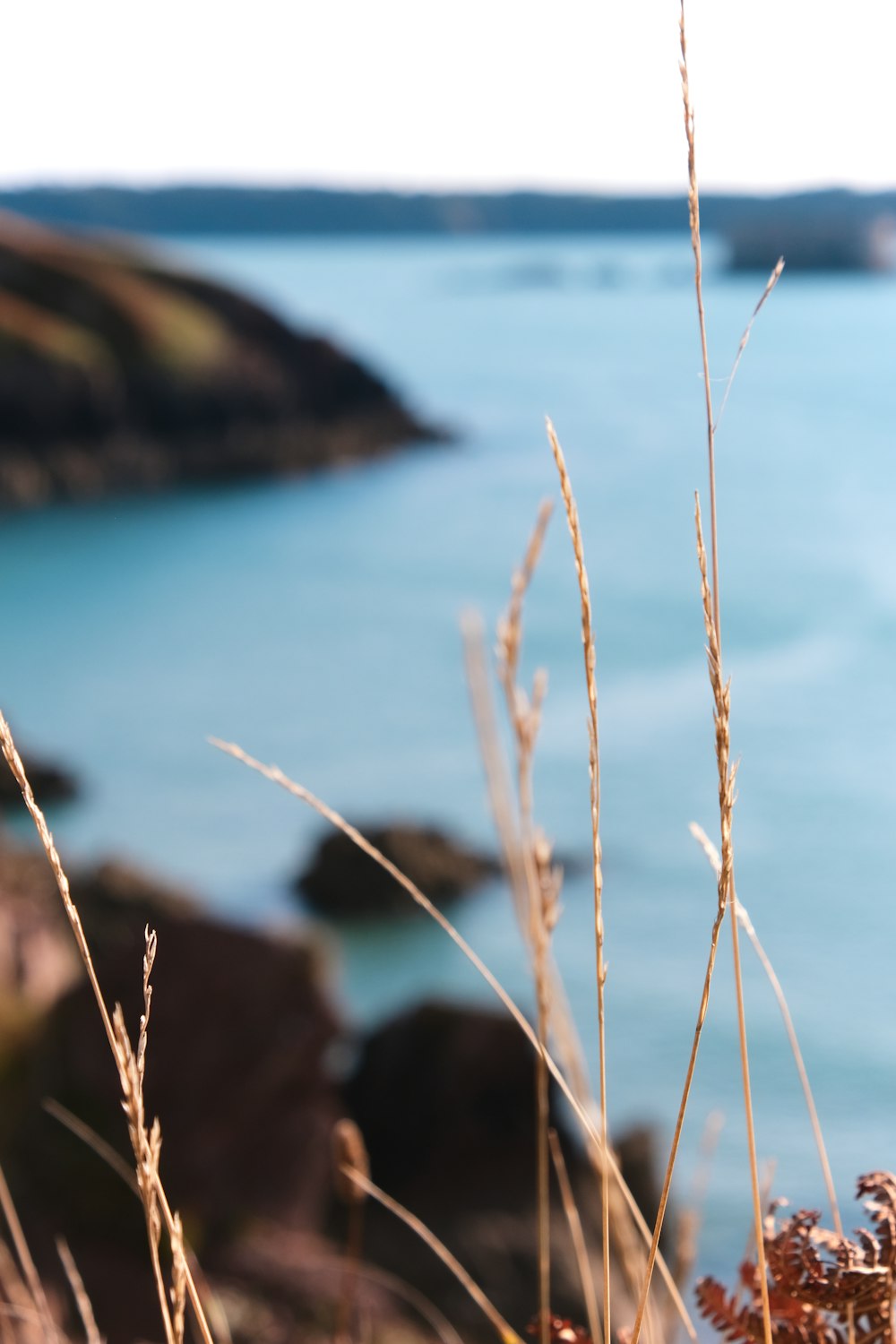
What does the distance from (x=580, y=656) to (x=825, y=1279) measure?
18.7 metres

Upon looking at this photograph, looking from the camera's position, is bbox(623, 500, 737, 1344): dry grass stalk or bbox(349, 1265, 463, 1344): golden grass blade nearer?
bbox(623, 500, 737, 1344): dry grass stalk

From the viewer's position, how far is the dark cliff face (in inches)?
1654

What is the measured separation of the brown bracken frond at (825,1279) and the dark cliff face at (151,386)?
42.4 meters

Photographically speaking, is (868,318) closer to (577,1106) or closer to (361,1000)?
(577,1106)

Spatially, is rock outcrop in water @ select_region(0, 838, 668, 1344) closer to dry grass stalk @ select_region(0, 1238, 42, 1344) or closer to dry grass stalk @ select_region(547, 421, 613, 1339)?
dry grass stalk @ select_region(0, 1238, 42, 1344)

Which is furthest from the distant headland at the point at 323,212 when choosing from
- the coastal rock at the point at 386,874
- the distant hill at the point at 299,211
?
the coastal rock at the point at 386,874

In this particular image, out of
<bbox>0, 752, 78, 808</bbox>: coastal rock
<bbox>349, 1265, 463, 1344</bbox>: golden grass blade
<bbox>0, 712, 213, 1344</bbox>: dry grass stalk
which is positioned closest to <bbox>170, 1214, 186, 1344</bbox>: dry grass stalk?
<bbox>0, 712, 213, 1344</bbox>: dry grass stalk

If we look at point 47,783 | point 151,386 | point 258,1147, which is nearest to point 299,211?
point 151,386

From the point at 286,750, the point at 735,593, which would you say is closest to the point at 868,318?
the point at 735,593

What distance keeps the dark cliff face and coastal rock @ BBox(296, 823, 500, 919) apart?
2582cm

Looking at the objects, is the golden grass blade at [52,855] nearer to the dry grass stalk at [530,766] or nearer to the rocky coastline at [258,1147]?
the dry grass stalk at [530,766]

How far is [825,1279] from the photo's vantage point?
0.84 meters

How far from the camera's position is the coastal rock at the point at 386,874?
17609mm

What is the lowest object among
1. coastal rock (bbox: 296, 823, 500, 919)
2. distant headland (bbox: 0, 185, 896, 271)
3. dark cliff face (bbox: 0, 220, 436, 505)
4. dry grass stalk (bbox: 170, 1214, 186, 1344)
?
coastal rock (bbox: 296, 823, 500, 919)
